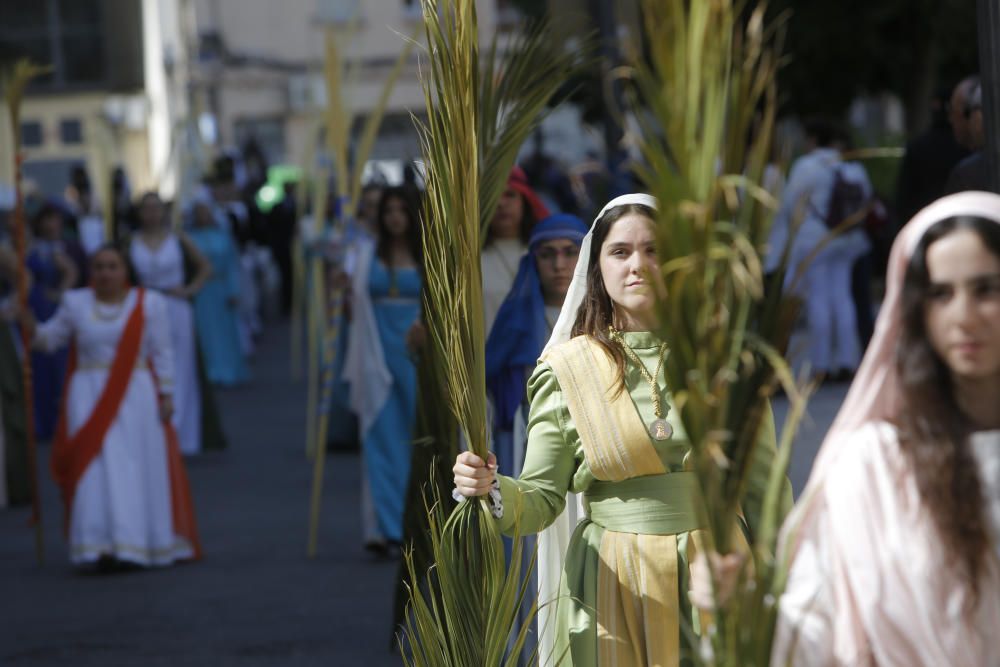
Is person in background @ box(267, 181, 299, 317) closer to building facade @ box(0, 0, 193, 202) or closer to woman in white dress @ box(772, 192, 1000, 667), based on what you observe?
building facade @ box(0, 0, 193, 202)

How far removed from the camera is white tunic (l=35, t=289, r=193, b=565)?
982 centimetres

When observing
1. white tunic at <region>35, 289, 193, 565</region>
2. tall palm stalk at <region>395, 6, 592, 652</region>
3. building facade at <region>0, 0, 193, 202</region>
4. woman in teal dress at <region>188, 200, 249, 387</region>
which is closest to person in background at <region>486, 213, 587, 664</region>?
tall palm stalk at <region>395, 6, 592, 652</region>

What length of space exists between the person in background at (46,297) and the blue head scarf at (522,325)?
10348 mm

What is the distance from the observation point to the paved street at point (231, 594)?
772 centimetres

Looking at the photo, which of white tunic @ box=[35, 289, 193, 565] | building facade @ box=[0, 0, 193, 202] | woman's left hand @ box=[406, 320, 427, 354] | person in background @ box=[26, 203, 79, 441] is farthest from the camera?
building facade @ box=[0, 0, 193, 202]

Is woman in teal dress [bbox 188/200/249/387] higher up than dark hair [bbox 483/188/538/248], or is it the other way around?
dark hair [bbox 483/188/538/248]

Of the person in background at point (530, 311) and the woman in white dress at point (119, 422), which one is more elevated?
the person in background at point (530, 311)

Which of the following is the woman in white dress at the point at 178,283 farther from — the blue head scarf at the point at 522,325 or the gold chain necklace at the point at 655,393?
the gold chain necklace at the point at 655,393

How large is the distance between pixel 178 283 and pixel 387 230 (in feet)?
17.4

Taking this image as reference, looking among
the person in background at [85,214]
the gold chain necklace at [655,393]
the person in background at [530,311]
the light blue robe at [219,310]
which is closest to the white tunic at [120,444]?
the person in background at [530,311]

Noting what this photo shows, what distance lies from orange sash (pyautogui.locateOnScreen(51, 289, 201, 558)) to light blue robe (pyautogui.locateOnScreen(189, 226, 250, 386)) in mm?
8511

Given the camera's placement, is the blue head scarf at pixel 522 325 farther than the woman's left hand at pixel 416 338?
No

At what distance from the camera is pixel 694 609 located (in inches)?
160

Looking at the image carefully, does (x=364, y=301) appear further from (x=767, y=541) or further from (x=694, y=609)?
(x=767, y=541)
